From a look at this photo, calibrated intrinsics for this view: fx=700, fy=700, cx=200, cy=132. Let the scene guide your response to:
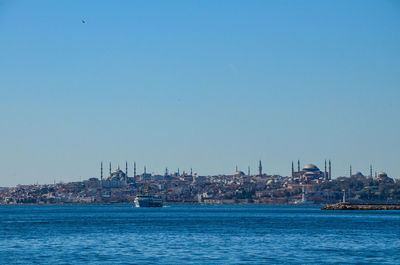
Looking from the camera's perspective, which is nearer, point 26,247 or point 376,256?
point 376,256

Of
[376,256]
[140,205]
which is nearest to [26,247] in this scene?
[376,256]

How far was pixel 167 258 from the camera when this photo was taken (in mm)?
33469

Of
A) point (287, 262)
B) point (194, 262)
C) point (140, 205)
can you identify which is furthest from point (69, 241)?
point (140, 205)

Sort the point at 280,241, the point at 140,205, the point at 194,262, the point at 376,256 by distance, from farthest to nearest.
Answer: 1. the point at 140,205
2. the point at 280,241
3. the point at 376,256
4. the point at 194,262

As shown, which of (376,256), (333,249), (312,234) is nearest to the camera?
(376,256)

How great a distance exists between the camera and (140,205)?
15450 cm

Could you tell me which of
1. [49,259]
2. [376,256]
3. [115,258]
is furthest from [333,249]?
[49,259]

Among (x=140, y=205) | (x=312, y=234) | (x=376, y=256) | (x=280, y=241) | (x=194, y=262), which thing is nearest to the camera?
(x=194, y=262)

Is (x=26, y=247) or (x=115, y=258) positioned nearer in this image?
(x=115, y=258)

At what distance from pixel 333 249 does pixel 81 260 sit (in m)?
14.0

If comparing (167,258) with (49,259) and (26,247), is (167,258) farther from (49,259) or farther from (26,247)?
(26,247)

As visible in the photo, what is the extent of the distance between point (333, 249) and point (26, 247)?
17138 millimetres

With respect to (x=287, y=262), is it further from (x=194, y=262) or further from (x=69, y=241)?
(x=69, y=241)

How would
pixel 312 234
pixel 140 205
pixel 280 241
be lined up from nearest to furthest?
pixel 280 241 < pixel 312 234 < pixel 140 205
